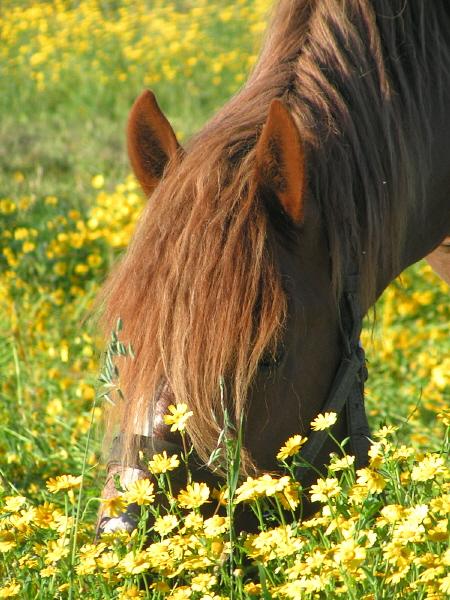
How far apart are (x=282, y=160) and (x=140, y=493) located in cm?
70

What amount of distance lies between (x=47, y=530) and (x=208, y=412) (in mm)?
364

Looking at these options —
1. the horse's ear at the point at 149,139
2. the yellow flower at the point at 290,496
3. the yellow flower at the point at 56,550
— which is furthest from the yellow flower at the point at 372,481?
the horse's ear at the point at 149,139

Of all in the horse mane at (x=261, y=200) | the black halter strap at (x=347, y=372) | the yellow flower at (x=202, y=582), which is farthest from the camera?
the black halter strap at (x=347, y=372)

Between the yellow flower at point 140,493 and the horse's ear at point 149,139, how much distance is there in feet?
2.48

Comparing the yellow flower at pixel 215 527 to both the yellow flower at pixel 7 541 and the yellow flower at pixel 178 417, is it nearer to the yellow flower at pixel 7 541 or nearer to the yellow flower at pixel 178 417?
the yellow flower at pixel 178 417

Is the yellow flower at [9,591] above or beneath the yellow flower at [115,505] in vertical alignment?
beneath

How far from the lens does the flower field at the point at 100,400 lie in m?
1.55

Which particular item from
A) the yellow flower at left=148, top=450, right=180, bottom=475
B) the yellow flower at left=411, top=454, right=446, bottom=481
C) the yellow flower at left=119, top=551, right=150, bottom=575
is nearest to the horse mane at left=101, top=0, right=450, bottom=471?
the yellow flower at left=148, top=450, right=180, bottom=475

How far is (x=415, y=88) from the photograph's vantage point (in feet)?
7.38

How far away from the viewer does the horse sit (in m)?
1.75

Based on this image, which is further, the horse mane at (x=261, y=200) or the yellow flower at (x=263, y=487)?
the horse mane at (x=261, y=200)

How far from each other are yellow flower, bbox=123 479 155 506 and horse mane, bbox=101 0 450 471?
144mm

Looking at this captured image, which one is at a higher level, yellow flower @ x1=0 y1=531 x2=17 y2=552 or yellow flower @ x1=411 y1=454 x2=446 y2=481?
yellow flower @ x1=0 y1=531 x2=17 y2=552

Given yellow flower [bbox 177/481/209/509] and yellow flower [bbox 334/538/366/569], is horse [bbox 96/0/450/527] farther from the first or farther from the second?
yellow flower [bbox 334/538/366/569]
